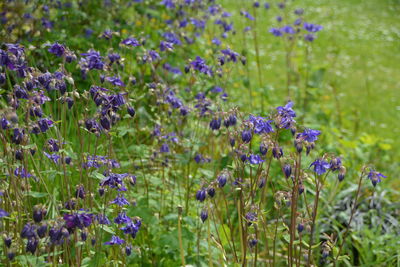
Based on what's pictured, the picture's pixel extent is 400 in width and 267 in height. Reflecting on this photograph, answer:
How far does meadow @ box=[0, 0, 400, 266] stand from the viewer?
2025mm

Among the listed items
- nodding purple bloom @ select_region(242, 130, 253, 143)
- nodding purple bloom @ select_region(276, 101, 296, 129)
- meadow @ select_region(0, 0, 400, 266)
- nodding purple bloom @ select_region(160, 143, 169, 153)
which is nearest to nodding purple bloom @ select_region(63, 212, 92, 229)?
meadow @ select_region(0, 0, 400, 266)

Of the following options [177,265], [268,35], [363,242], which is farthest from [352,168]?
[268,35]

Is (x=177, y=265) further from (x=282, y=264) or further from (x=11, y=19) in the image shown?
(x=11, y=19)

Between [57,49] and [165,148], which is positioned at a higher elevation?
[57,49]

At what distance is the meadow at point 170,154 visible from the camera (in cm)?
203

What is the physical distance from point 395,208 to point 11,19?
3.14 metres

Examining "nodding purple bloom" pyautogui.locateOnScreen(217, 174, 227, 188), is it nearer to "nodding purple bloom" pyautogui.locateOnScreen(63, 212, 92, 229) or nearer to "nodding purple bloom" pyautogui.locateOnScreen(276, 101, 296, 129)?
"nodding purple bloom" pyautogui.locateOnScreen(276, 101, 296, 129)

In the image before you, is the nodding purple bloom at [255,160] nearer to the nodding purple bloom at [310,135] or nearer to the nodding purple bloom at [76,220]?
the nodding purple bloom at [310,135]

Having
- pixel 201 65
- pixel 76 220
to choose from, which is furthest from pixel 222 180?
pixel 201 65

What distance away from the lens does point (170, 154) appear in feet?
10.7

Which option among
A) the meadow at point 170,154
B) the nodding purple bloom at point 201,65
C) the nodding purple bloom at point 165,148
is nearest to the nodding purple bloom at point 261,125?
the meadow at point 170,154

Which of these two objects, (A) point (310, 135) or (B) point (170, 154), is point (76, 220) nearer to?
(A) point (310, 135)

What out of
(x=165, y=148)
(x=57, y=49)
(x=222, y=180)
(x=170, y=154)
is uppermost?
(x=57, y=49)

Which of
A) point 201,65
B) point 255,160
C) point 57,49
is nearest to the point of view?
point 255,160
